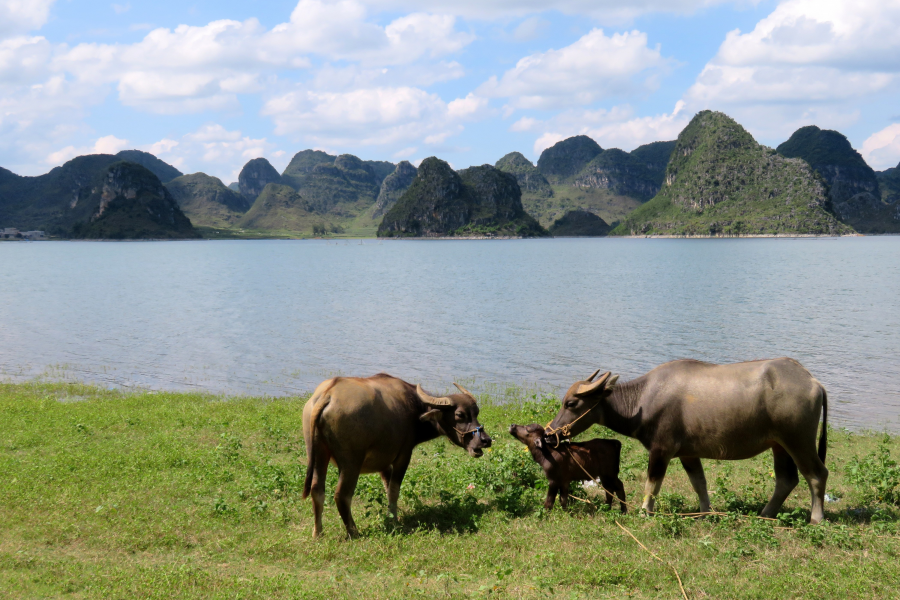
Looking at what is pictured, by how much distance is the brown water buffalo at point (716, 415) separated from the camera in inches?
286

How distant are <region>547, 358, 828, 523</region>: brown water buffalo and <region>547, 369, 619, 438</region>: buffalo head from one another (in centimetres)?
1

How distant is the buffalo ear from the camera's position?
7.49 m

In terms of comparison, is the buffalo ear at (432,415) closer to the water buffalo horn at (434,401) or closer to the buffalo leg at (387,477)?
the water buffalo horn at (434,401)

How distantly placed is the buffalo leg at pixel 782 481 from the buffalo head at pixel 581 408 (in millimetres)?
2146

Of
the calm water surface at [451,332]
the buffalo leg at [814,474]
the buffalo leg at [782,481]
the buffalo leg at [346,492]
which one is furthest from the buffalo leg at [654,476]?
the calm water surface at [451,332]

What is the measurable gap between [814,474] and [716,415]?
1350 millimetres

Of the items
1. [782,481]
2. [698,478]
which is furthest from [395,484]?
[782,481]

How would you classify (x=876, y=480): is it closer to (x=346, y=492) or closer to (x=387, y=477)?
(x=387, y=477)

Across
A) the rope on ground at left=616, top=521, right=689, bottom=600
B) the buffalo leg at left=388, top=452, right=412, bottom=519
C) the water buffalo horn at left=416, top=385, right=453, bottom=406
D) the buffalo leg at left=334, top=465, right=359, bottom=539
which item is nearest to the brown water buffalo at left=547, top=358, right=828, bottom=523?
the rope on ground at left=616, top=521, right=689, bottom=600

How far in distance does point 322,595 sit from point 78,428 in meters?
8.36

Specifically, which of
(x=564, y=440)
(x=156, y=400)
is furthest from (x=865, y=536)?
(x=156, y=400)

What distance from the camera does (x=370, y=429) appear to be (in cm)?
702

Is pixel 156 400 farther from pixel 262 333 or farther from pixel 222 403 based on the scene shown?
pixel 262 333

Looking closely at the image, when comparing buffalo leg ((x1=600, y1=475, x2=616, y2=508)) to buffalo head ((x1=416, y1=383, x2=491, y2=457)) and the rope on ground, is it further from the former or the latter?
buffalo head ((x1=416, y1=383, x2=491, y2=457))
